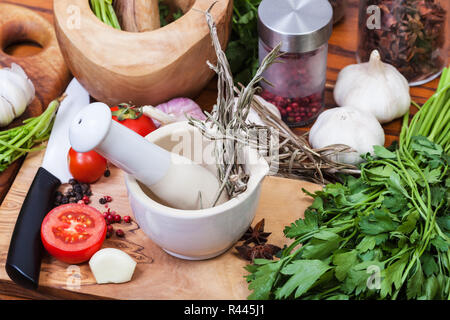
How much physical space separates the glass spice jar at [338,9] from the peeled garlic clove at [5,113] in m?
0.75

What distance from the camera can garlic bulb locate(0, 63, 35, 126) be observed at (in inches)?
50.0

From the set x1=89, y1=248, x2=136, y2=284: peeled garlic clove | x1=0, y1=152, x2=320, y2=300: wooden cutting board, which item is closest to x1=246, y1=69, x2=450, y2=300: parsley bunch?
x1=0, y1=152, x2=320, y2=300: wooden cutting board

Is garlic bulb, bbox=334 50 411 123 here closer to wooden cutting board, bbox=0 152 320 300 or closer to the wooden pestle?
wooden cutting board, bbox=0 152 320 300

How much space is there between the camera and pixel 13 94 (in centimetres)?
127

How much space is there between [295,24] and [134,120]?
1.21ft

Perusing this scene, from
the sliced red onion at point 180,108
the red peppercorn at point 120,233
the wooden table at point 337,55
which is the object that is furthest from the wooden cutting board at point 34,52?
the red peppercorn at point 120,233

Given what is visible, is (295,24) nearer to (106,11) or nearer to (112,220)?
(106,11)

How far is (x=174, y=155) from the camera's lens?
98cm

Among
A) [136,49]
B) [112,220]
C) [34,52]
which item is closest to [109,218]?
[112,220]

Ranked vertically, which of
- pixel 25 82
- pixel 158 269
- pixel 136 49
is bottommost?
pixel 158 269

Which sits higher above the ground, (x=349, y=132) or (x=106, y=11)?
(x=106, y=11)

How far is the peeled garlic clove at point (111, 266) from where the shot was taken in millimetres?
1015

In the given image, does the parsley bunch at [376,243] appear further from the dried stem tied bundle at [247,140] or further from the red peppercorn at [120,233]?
the red peppercorn at [120,233]

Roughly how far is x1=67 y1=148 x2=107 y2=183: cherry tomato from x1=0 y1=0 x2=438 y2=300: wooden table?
16 centimetres
